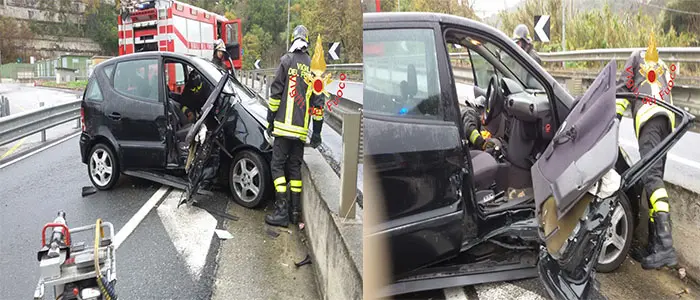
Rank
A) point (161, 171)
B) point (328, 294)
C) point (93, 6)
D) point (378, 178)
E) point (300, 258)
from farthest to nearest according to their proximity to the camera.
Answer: point (161, 171)
point (93, 6)
point (300, 258)
point (328, 294)
point (378, 178)

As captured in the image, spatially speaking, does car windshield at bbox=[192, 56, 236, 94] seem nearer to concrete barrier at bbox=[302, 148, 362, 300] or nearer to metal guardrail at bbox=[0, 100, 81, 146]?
concrete barrier at bbox=[302, 148, 362, 300]

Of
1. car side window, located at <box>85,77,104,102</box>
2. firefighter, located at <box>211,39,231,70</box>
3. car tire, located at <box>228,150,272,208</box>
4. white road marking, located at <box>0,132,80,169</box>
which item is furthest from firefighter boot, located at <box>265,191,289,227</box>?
white road marking, located at <box>0,132,80,169</box>

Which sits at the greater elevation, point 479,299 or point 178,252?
point 479,299

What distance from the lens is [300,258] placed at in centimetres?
360

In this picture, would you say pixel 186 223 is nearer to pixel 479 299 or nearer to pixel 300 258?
pixel 300 258

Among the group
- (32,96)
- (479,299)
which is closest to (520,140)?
(479,299)

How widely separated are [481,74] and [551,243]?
15.9 inches

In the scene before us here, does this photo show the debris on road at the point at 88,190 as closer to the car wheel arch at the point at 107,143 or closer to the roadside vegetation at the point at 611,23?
the car wheel arch at the point at 107,143

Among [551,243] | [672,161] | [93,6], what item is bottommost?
[551,243]

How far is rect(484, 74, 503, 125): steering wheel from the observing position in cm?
125

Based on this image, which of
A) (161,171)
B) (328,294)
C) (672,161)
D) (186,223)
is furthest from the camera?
(161,171)

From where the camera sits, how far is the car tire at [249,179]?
14.7 feet

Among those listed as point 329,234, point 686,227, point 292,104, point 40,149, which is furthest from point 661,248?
point 40,149

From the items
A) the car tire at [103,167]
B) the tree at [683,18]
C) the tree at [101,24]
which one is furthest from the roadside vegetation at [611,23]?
the car tire at [103,167]
